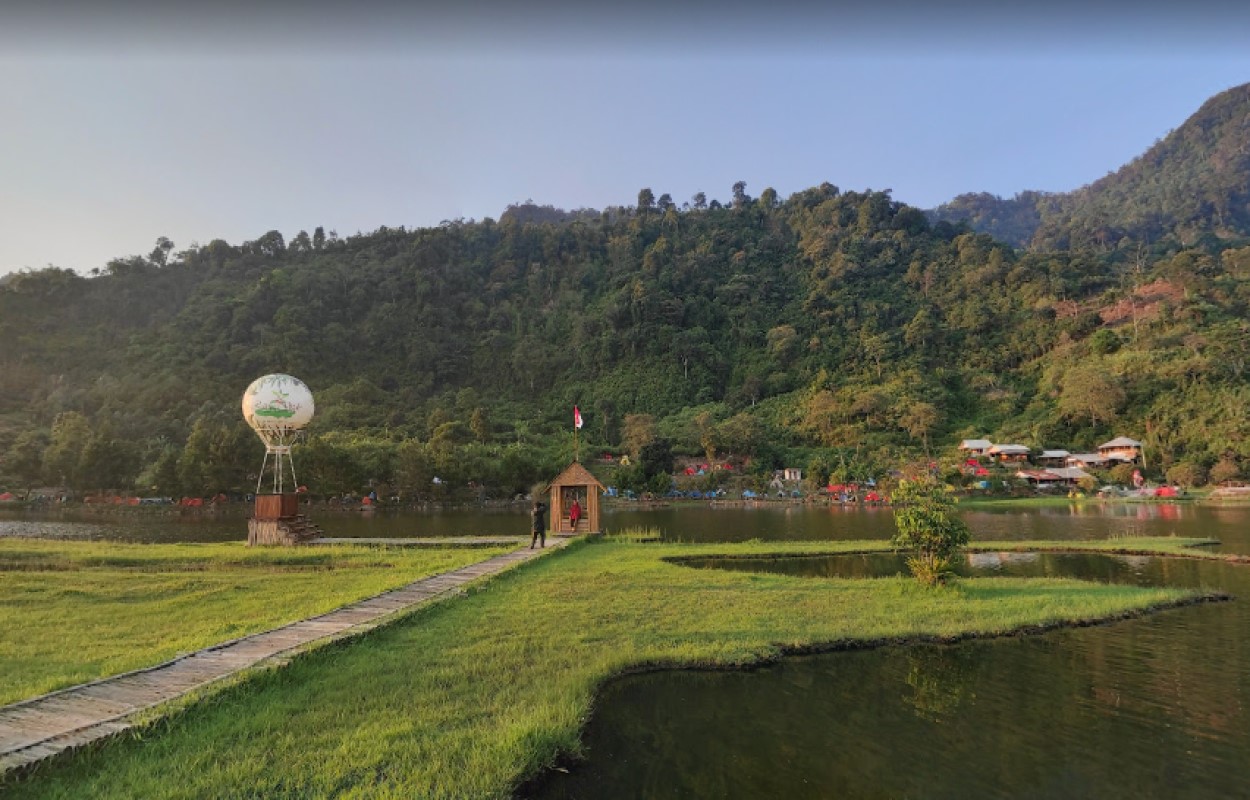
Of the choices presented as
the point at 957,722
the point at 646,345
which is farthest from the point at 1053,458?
the point at 957,722

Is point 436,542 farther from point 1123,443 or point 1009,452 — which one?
point 1123,443

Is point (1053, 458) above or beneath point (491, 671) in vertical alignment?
above

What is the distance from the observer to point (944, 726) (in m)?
7.02

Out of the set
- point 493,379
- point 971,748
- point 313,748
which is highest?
point 493,379

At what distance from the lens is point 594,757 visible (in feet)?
20.5

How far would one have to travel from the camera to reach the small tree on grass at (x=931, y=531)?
13.4 meters

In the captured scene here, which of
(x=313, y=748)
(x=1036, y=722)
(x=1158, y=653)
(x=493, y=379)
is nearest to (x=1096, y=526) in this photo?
(x=1158, y=653)

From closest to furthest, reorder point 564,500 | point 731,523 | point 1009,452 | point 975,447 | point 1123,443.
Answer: point 564,500
point 731,523
point 1123,443
point 1009,452
point 975,447

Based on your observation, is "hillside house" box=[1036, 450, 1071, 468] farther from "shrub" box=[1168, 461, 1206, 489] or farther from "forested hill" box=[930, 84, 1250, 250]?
"forested hill" box=[930, 84, 1250, 250]

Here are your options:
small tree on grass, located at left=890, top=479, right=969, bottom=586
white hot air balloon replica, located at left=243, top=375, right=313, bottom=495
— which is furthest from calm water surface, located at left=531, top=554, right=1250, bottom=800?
white hot air balloon replica, located at left=243, top=375, right=313, bottom=495

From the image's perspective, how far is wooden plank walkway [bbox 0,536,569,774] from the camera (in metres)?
5.20

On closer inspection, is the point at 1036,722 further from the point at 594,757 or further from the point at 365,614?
the point at 365,614

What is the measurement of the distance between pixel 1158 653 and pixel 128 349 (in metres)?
115

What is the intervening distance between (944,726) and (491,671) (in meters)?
5.19
